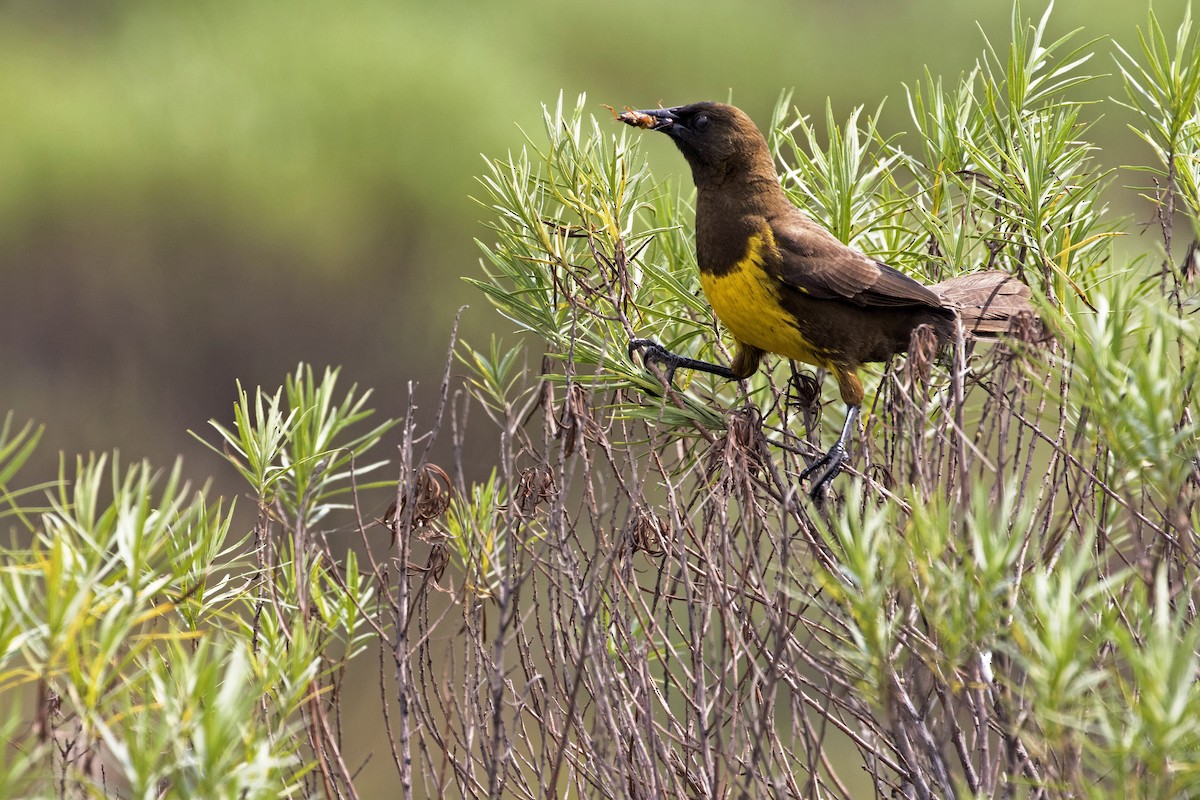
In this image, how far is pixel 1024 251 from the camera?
1238 millimetres

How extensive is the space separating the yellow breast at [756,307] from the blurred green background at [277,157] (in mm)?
2499

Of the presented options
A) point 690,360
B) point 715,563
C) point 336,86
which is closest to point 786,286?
point 690,360

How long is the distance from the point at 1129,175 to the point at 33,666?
441 cm

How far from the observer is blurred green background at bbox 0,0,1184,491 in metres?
4.10

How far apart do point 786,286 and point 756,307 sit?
0.27ft

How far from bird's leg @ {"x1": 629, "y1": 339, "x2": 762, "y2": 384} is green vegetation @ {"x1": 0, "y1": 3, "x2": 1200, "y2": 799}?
0.02 metres

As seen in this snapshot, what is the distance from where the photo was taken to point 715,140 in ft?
5.46

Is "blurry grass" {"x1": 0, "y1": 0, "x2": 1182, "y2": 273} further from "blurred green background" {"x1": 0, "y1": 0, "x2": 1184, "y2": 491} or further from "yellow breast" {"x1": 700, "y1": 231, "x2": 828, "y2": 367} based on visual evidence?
"yellow breast" {"x1": 700, "y1": 231, "x2": 828, "y2": 367}

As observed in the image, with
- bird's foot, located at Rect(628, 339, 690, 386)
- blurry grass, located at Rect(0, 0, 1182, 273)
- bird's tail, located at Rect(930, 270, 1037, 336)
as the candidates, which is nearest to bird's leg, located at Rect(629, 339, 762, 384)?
bird's foot, located at Rect(628, 339, 690, 386)

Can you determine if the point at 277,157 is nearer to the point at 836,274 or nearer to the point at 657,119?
the point at 657,119

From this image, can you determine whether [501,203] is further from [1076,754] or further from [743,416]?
[1076,754]

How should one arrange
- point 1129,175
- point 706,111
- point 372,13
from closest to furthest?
point 706,111
point 1129,175
point 372,13

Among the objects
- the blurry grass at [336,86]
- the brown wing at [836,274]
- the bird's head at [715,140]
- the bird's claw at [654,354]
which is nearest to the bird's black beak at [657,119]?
the bird's head at [715,140]

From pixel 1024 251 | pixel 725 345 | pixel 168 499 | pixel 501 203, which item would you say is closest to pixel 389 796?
pixel 725 345
